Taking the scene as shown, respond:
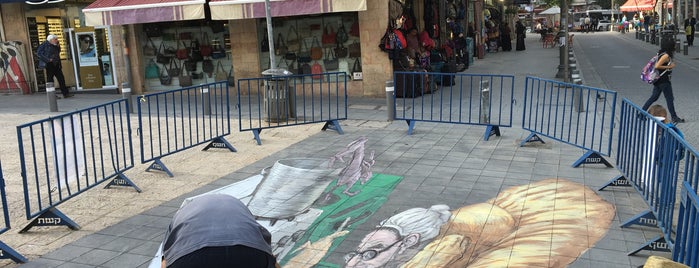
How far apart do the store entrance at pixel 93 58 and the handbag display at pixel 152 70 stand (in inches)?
57.9

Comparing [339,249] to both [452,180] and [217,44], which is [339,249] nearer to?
[452,180]

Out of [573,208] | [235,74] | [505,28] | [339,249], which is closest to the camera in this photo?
[339,249]

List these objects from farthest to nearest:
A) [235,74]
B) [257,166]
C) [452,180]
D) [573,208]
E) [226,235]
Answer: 1. [235,74]
2. [257,166]
3. [452,180]
4. [573,208]
5. [226,235]

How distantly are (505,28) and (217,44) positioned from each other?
67.2ft

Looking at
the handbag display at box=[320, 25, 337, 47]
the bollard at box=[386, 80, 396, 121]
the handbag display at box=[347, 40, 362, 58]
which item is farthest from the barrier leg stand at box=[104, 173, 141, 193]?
the handbag display at box=[320, 25, 337, 47]

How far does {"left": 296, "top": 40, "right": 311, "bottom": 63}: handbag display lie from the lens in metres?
15.0

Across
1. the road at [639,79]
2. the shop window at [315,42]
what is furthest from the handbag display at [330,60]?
the road at [639,79]

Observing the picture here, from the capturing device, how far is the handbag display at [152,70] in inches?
649

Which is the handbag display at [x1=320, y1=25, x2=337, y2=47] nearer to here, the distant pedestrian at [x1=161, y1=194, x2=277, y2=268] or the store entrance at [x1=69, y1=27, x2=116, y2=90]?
the store entrance at [x1=69, y1=27, x2=116, y2=90]

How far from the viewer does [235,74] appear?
50.6 ft

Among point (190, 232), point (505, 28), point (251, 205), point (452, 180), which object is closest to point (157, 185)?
point (251, 205)

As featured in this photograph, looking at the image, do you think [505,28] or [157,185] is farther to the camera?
[505,28]

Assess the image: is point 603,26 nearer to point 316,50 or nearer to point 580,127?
point 316,50

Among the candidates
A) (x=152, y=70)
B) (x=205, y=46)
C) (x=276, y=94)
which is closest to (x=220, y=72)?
(x=205, y=46)
